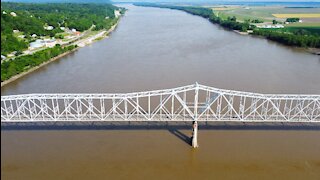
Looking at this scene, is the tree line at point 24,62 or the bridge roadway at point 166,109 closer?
the bridge roadway at point 166,109

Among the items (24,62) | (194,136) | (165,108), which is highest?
(165,108)

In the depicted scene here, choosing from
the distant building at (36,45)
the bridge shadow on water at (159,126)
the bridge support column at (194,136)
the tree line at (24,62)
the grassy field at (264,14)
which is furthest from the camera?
the grassy field at (264,14)

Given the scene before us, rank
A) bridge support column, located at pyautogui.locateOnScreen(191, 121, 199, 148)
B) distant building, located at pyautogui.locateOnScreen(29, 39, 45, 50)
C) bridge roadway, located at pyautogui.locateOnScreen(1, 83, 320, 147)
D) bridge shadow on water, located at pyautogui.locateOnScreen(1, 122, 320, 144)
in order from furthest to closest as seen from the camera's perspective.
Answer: distant building, located at pyautogui.locateOnScreen(29, 39, 45, 50) → bridge shadow on water, located at pyautogui.locateOnScreen(1, 122, 320, 144) → bridge support column, located at pyautogui.locateOnScreen(191, 121, 199, 148) → bridge roadway, located at pyautogui.locateOnScreen(1, 83, 320, 147)

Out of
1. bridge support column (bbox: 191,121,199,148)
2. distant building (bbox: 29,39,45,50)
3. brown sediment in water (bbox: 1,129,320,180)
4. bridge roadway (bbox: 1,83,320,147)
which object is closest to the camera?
brown sediment in water (bbox: 1,129,320,180)

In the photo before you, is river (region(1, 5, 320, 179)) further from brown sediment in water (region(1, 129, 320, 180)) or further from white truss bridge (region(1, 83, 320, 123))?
white truss bridge (region(1, 83, 320, 123))

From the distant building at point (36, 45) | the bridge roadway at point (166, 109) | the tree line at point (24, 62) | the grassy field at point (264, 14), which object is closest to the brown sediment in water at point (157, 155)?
the bridge roadway at point (166, 109)

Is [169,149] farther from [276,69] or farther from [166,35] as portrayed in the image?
[166,35]

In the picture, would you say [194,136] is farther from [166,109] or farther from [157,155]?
[157,155]

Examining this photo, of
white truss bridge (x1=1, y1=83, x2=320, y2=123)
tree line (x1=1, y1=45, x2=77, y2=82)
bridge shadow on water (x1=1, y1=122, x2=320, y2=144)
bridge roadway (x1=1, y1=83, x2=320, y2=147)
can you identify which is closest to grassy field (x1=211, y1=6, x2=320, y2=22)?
tree line (x1=1, y1=45, x2=77, y2=82)

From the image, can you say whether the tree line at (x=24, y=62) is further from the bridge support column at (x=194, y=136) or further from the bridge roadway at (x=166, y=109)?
the bridge support column at (x=194, y=136)

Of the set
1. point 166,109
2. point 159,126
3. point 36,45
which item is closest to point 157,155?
point 166,109

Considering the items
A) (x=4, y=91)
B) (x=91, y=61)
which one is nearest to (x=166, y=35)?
(x=91, y=61)
